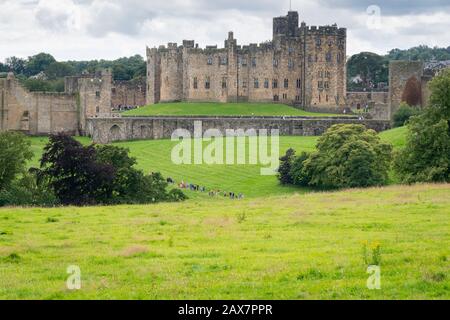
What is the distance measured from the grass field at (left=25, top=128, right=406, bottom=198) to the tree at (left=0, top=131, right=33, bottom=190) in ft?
36.1

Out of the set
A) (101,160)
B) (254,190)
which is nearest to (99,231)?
(101,160)

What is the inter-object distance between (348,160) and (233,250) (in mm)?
32709

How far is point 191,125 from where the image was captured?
82.7 meters

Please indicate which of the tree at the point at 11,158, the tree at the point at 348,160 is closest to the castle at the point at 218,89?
the tree at the point at 348,160

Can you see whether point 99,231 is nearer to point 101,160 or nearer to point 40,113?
point 101,160

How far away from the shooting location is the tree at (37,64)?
179750mm

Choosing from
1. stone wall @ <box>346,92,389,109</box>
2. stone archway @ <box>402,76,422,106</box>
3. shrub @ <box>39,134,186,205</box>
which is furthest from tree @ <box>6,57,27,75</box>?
shrub @ <box>39,134,186,205</box>

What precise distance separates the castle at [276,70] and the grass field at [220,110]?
7.04 feet

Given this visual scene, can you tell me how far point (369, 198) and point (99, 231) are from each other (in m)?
10.8

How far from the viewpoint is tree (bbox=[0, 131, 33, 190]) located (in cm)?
4506

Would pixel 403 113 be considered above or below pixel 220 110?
below

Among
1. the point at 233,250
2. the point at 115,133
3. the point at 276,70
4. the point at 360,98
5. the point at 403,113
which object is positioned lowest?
the point at 233,250

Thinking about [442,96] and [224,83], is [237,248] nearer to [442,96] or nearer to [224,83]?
[442,96]

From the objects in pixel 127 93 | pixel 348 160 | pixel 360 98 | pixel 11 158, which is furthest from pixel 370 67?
pixel 11 158
